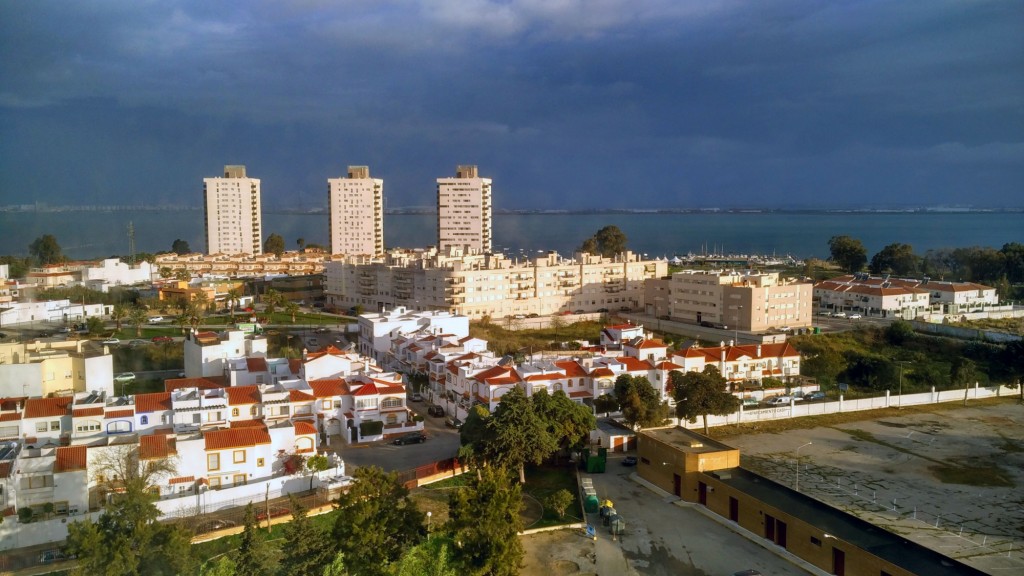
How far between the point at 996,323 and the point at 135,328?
104 feet

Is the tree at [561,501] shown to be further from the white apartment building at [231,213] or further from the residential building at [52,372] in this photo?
the white apartment building at [231,213]

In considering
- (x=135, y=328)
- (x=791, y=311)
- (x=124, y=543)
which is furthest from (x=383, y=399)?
(x=791, y=311)

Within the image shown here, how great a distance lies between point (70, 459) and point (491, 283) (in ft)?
71.6

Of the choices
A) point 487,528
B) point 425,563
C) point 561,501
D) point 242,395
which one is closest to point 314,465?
point 242,395

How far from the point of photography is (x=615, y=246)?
45.4m

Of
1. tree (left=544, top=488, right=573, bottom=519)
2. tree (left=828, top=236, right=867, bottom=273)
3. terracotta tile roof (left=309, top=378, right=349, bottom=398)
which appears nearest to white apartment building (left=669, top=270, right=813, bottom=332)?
tree (left=828, top=236, right=867, bottom=273)

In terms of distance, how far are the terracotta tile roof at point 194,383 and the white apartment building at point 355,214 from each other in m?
40.2

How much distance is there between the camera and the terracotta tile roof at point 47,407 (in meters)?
14.0

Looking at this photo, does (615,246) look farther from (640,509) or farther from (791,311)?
(640,509)

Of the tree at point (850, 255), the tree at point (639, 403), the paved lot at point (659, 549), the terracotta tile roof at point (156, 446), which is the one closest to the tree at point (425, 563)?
the paved lot at point (659, 549)

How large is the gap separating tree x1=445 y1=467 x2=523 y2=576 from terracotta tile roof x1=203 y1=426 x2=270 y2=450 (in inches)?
175

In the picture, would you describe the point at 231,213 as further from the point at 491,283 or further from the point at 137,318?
the point at 137,318

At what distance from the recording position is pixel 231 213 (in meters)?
59.1

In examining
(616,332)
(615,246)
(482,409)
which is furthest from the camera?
(615,246)
